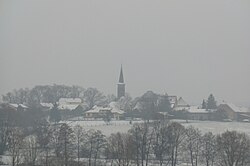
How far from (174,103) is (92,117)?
10.4 m

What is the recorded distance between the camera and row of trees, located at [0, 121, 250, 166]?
53.7ft

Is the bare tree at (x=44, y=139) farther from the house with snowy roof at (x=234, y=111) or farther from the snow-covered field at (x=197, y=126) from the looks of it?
the house with snowy roof at (x=234, y=111)

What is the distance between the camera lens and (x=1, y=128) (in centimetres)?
2162

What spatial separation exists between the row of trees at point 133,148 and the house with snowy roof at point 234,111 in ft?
63.9

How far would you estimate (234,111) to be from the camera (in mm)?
40406

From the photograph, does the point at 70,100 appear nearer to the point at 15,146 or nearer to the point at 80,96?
the point at 80,96

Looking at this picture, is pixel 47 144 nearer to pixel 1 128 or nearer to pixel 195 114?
pixel 1 128

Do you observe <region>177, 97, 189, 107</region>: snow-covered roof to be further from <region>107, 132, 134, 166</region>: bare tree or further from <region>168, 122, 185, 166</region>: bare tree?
<region>107, 132, 134, 166</region>: bare tree

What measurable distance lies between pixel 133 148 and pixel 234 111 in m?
24.7

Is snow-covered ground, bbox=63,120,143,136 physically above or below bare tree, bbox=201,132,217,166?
above

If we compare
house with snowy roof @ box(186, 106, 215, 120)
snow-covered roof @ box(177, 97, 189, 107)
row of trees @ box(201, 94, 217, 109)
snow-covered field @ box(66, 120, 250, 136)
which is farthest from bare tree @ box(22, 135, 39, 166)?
snow-covered roof @ box(177, 97, 189, 107)

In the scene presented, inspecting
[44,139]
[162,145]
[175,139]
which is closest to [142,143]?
[162,145]

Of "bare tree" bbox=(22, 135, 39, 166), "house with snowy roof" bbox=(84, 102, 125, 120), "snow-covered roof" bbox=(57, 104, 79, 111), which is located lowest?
"bare tree" bbox=(22, 135, 39, 166)

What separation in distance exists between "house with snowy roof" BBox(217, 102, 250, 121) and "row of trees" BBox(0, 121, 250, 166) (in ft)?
63.9
